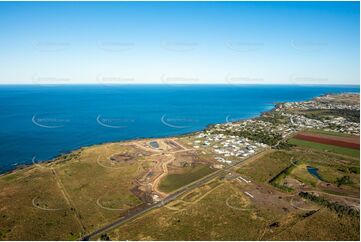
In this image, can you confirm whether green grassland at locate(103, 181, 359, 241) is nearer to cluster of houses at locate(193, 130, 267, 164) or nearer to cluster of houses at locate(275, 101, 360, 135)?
cluster of houses at locate(193, 130, 267, 164)

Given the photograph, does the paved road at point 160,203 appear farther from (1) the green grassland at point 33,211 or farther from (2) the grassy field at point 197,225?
(1) the green grassland at point 33,211

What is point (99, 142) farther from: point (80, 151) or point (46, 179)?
point (46, 179)

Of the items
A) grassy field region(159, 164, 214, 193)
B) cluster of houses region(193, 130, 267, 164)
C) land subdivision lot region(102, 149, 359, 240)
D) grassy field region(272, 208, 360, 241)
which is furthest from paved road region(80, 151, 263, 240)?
grassy field region(272, 208, 360, 241)

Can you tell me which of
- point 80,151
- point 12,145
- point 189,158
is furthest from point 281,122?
point 12,145

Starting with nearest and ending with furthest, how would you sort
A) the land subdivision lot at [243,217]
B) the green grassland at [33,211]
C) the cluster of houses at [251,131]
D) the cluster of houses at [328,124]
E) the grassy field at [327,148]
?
the land subdivision lot at [243,217] < the green grassland at [33,211] < the grassy field at [327,148] < the cluster of houses at [251,131] < the cluster of houses at [328,124]

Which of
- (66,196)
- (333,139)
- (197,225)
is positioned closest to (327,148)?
(333,139)

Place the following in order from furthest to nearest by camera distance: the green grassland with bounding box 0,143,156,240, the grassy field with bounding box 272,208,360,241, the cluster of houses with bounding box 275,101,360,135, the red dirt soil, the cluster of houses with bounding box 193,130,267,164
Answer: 1. the cluster of houses with bounding box 275,101,360,135
2. the red dirt soil
3. the cluster of houses with bounding box 193,130,267,164
4. the green grassland with bounding box 0,143,156,240
5. the grassy field with bounding box 272,208,360,241

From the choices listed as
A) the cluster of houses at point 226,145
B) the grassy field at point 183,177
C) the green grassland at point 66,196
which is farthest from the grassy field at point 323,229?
the cluster of houses at point 226,145
